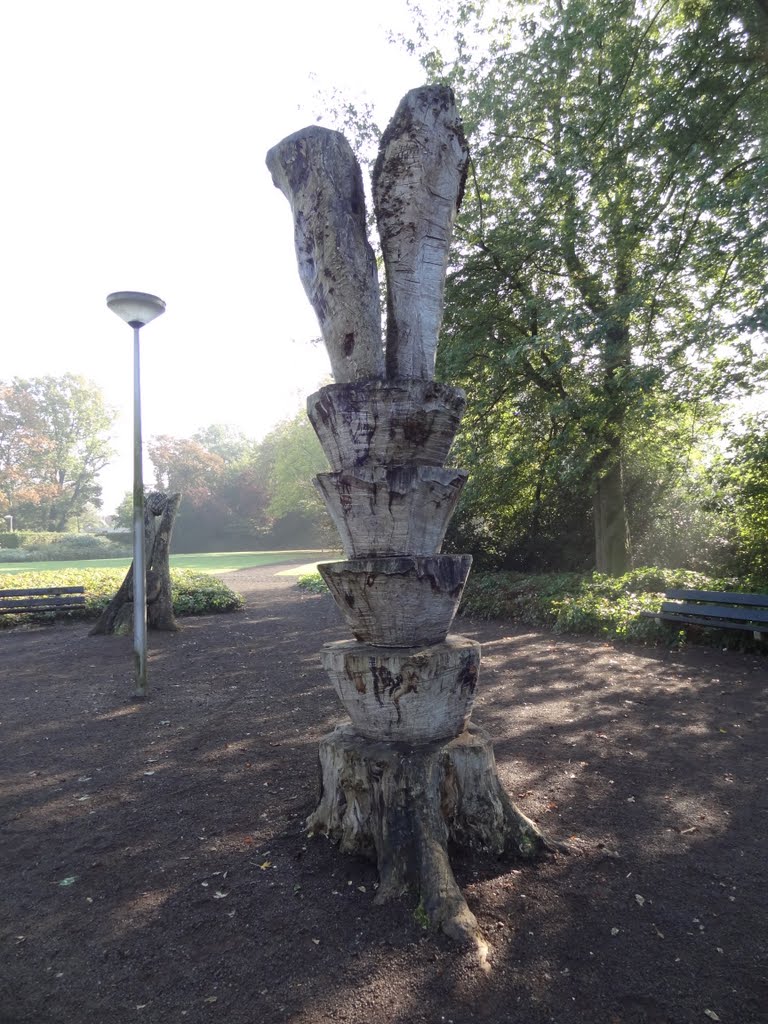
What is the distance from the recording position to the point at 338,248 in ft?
8.88

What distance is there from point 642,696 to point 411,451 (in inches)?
183

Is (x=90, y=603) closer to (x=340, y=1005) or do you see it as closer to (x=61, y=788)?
(x=61, y=788)

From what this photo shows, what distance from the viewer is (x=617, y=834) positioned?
3.23 metres

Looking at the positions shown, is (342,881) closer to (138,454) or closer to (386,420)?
(386,420)

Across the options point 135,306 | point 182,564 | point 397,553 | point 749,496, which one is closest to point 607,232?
point 749,496

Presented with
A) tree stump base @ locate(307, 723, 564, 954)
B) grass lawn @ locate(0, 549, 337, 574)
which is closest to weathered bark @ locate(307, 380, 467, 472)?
tree stump base @ locate(307, 723, 564, 954)

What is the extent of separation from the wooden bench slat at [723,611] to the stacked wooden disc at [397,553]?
20.5 feet

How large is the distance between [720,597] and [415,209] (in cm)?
707

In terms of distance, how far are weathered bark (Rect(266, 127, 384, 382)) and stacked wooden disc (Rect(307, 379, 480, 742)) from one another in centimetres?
21

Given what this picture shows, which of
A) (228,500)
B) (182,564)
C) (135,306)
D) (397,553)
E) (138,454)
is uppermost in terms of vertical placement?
(228,500)

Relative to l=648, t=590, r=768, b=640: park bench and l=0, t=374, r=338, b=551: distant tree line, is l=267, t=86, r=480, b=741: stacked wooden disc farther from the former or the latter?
l=0, t=374, r=338, b=551: distant tree line

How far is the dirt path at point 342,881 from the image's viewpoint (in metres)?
2.13

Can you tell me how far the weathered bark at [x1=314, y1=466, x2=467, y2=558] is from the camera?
103 inches

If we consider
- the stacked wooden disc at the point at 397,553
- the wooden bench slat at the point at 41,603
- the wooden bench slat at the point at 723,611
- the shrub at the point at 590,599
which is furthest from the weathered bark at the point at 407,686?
the wooden bench slat at the point at 41,603
